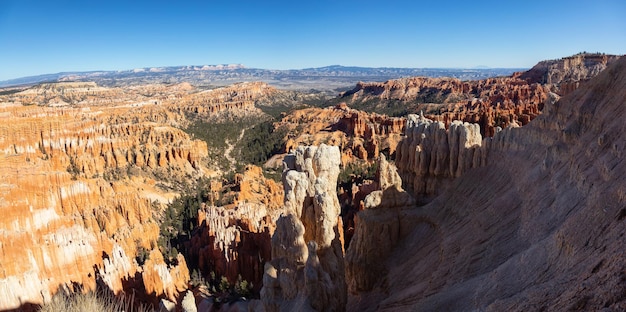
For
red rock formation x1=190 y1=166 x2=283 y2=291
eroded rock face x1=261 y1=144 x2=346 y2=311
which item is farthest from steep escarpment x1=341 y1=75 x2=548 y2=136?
eroded rock face x1=261 y1=144 x2=346 y2=311

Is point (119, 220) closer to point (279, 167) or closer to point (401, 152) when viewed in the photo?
point (401, 152)

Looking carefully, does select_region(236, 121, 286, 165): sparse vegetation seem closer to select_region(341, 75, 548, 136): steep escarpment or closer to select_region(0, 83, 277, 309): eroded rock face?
select_region(0, 83, 277, 309): eroded rock face

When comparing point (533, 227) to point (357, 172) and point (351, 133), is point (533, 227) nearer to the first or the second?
point (357, 172)

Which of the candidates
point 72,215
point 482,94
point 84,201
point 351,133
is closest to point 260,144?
point 351,133

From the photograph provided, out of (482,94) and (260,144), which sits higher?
(482,94)

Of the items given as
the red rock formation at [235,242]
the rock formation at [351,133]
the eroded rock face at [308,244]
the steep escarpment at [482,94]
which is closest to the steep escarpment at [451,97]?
the steep escarpment at [482,94]

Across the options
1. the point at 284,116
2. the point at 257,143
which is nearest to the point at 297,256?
the point at 257,143
